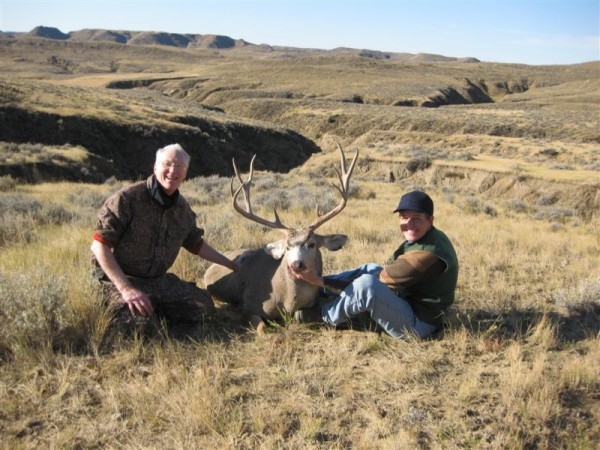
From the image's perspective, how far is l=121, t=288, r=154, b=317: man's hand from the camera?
4.22 meters

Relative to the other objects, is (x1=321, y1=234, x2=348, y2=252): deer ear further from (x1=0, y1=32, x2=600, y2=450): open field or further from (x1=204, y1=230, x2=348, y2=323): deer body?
(x1=0, y1=32, x2=600, y2=450): open field

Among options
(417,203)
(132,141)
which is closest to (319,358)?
(417,203)

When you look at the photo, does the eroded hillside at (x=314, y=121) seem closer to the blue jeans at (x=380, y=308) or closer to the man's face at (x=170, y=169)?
the blue jeans at (x=380, y=308)

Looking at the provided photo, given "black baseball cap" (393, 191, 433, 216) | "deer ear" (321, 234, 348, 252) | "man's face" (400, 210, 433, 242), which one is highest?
"black baseball cap" (393, 191, 433, 216)

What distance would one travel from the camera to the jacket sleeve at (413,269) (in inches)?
169

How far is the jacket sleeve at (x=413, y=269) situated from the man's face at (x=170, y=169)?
6.59ft

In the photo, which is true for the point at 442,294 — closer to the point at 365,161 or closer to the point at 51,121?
the point at 365,161

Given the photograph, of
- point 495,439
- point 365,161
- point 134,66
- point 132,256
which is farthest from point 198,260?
point 134,66

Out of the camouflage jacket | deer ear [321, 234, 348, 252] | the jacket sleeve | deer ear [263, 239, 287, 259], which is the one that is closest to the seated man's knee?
the jacket sleeve

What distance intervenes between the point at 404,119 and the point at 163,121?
20.6m

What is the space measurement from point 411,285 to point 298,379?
1339 millimetres

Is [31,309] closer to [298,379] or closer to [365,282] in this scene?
[298,379]

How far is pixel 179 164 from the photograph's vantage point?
14.7 ft

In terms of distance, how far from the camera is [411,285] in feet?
14.8
